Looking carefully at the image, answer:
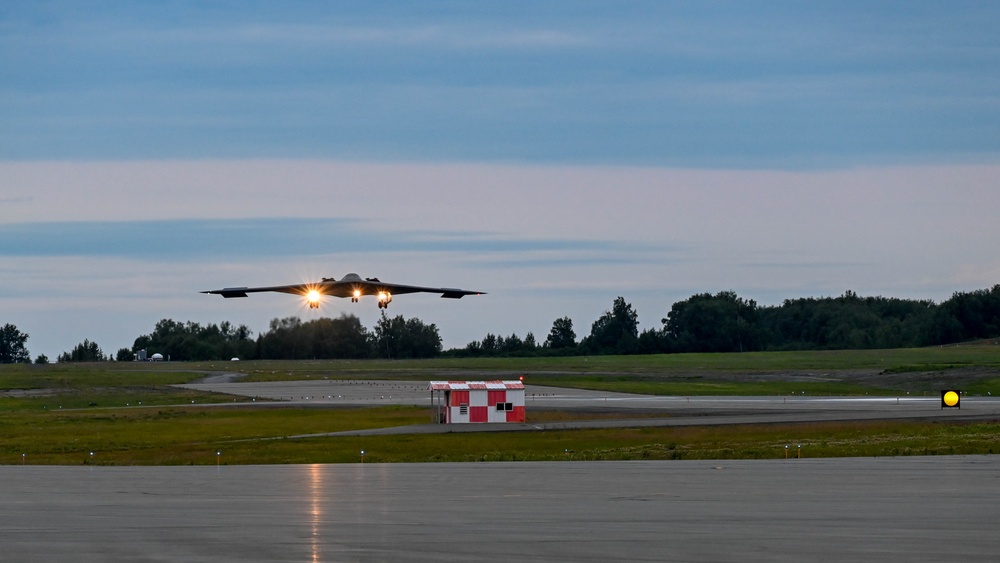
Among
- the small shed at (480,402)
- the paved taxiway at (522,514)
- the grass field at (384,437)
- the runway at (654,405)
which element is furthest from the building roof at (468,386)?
the paved taxiway at (522,514)

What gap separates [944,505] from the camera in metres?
25.9

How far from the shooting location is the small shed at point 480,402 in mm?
66062

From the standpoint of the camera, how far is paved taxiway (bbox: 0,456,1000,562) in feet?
67.8

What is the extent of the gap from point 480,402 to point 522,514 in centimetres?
4127

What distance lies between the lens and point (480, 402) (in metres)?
66.8

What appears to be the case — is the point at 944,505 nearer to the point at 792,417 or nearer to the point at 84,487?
the point at 84,487

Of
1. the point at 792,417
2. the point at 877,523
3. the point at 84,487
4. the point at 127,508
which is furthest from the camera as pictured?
the point at 792,417

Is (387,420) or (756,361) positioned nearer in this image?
(387,420)

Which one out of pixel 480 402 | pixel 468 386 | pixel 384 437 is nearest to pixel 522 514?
pixel 384 437

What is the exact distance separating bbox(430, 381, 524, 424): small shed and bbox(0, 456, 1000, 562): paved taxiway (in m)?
27.3

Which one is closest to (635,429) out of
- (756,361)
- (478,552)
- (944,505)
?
(944,505)

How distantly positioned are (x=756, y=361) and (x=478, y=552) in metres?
151

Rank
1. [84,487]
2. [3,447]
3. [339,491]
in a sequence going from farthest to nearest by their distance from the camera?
[3,447]
[84,487]
[339,491]

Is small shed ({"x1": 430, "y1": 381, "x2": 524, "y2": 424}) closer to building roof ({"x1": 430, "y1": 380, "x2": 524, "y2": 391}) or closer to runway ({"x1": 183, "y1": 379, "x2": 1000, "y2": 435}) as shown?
building roof ({"x1": 430, "y1": 380, "x2": 524, "y2": 391})
